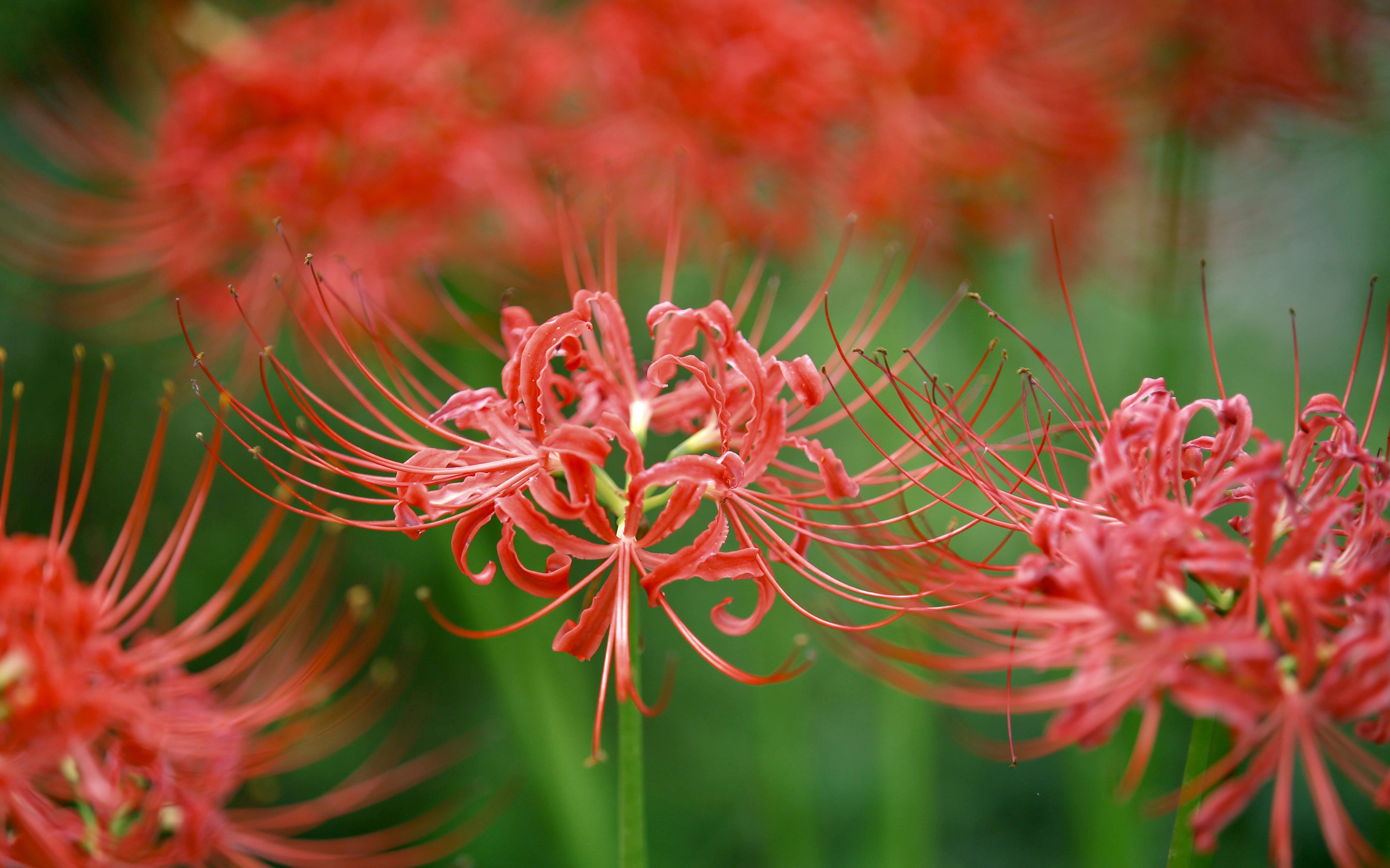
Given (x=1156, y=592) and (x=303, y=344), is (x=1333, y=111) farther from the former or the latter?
(x=303, y=344)

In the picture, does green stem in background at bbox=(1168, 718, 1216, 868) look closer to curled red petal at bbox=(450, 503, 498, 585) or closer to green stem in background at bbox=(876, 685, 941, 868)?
curled red petal at bbox=(450, 503, 498, 585)

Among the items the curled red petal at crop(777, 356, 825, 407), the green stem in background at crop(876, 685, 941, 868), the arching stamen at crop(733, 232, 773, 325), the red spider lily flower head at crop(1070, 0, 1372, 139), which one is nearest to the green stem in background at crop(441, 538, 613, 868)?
the green stem in background at crop(876, 685, 941, 868)

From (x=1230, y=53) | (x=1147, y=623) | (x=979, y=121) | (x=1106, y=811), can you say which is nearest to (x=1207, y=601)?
(x=1147, y=623)

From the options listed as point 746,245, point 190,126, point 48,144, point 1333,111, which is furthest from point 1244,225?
point 48,144

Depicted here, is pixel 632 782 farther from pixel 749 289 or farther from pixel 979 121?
pixel 979 121

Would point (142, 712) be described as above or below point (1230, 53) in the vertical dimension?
below

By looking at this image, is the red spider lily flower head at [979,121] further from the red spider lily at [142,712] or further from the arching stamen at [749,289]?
the red spider lily at [142,712]

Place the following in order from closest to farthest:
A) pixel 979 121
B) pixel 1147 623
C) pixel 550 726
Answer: pixel 1147 623 → pixel 550 726 → pixel 979 121
